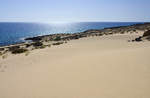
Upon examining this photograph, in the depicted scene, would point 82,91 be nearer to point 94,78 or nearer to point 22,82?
point 94,78

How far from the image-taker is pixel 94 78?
4328 millimetres

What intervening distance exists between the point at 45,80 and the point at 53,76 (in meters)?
0.41

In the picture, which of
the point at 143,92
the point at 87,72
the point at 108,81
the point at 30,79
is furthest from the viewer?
the point at 87,72

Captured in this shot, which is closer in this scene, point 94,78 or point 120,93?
point 120,93

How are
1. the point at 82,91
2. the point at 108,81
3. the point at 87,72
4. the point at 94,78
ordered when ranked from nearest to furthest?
the point at 82,91 → the point at 108,81 → the point at 94,78 → the point at 87,72

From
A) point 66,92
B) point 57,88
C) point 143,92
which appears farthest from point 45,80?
point 143,92

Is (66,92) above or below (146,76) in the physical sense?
below

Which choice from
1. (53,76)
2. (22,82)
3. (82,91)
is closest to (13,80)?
(22,82)

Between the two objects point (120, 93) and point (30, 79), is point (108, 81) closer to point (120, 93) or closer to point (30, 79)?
point (120, 93)

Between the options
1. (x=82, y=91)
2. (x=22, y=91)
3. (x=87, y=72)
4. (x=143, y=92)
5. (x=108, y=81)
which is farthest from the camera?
(x=87, y=72)

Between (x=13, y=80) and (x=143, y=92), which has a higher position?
(x=143, y=92)

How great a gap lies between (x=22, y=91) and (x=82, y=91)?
190 cm

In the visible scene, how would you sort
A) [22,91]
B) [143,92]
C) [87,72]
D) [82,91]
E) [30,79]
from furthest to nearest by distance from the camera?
[87,72] < [30,79] < [22,91] < [82,91] < [143,92]

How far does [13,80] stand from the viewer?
4707mm
